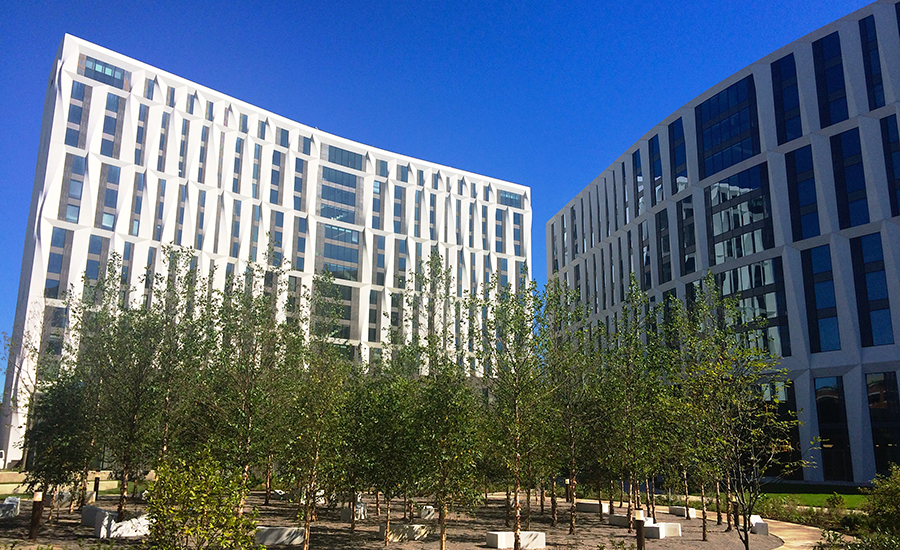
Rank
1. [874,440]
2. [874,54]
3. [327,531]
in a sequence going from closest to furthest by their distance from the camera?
[327,531], [874,440], [874,54]

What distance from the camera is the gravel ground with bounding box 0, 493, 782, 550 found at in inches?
947

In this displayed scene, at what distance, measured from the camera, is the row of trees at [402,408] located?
21672 mm

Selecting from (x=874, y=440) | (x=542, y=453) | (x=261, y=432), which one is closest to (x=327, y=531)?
(x=261, y=432)

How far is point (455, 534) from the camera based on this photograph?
27.7 metres

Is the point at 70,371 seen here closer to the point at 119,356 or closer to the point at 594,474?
the point at 119,356

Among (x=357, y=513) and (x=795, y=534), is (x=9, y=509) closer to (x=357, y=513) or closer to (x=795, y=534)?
(x=357, y=513)

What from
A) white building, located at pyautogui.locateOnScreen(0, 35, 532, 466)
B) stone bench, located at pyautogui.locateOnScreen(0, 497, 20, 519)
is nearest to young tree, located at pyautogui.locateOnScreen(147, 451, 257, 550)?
stone bench, located at pyautogui.locateOnScreen(0, 497, 20, 519)

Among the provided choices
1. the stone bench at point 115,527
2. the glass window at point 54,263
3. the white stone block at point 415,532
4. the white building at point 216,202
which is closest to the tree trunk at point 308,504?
the white stone block at point 415,532

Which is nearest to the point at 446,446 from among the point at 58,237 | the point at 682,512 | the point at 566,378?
the point at 566,378

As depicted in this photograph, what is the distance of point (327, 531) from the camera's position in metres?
27.9

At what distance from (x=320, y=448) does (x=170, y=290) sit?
12.8 m

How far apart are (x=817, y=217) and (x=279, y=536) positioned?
50.6m

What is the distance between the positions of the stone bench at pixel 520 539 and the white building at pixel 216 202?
1707 inches

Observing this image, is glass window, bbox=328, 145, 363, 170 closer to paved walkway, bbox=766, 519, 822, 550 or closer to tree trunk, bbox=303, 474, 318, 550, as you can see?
paved walkway, bbox=766, 519, 822, 550
